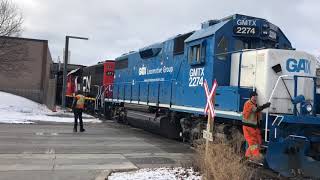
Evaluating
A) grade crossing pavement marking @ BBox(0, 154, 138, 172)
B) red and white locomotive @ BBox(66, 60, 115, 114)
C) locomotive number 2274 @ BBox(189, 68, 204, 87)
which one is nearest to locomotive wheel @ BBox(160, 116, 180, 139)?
locomotive number 2274 @ BBox(189, 68, 204, 87)

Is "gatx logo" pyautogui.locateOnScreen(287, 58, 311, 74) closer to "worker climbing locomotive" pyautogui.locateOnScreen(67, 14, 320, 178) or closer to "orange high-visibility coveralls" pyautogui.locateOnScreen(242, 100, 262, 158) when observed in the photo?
"worker climbing locomotive" pyautogui.locateOnScreen(67, 14, 320, 178)

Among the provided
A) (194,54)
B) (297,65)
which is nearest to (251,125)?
(297,65)

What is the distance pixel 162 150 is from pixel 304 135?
5651mm

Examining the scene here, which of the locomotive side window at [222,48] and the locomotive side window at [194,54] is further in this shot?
the locomotive side window at [194,54]

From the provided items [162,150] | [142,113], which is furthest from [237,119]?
[142,113]

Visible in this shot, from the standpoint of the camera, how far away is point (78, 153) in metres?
14.9

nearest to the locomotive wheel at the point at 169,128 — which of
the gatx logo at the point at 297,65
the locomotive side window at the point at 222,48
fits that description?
the locomotive side window at the point at 222,48

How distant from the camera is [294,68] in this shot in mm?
12719

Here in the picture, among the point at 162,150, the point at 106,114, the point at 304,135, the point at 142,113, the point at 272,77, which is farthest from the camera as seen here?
the point at 106,114

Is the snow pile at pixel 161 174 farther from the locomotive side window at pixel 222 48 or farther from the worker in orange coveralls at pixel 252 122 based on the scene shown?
the locomotive side window at pixel 222 48

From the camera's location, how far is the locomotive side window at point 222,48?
47.9 ft

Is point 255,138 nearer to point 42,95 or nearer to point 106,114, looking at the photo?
point 106,114

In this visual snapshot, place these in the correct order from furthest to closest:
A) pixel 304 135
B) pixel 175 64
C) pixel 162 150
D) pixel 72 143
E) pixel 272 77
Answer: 1. pixel 175 64
2. pixel 72 143
3. pixel 162 150
4. pixel 272 77
5. pixel 304 135

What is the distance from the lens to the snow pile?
10.4 m
